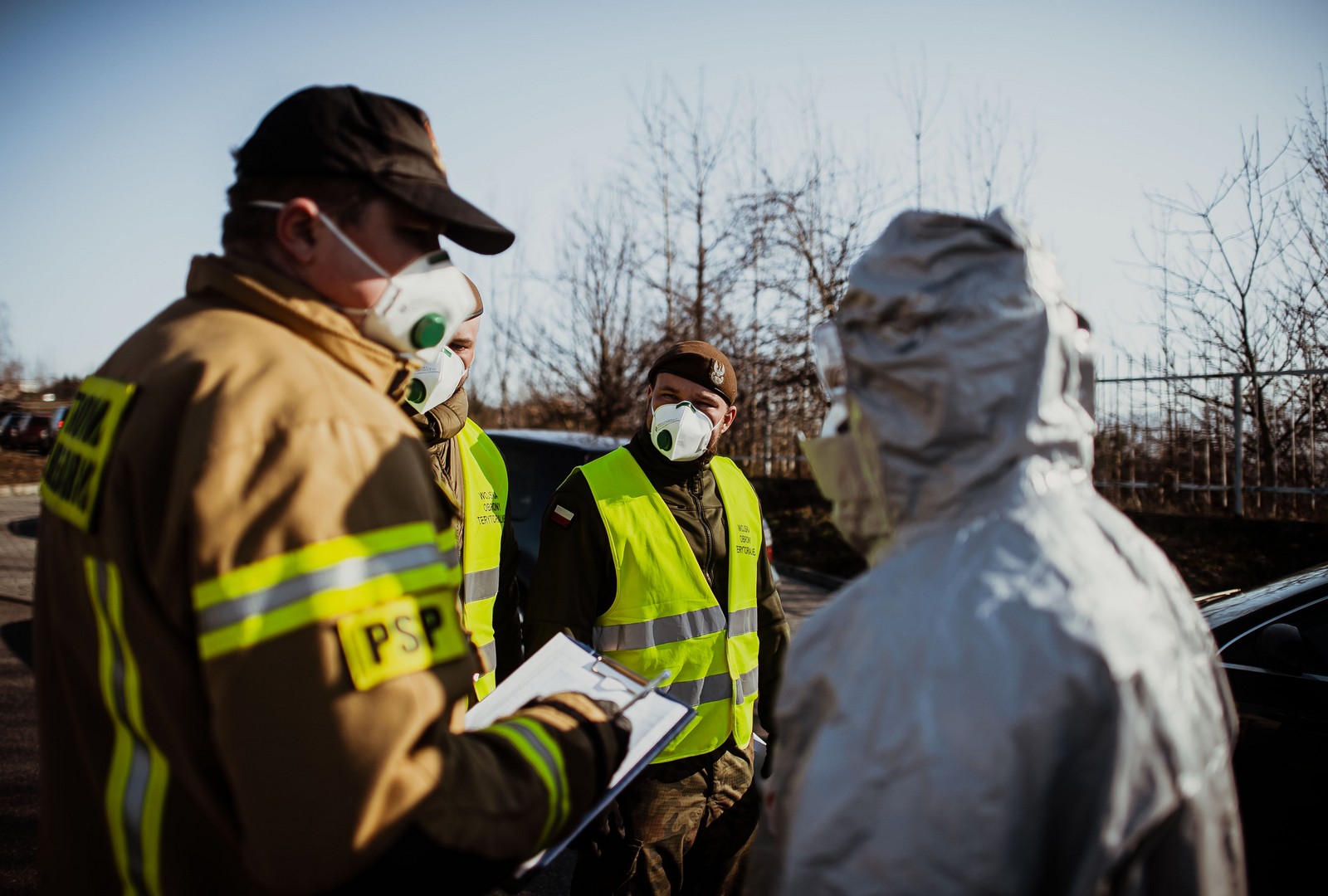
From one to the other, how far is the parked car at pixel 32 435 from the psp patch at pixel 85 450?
3580 centimetres

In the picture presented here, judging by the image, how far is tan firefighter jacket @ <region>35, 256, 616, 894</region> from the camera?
1.05m

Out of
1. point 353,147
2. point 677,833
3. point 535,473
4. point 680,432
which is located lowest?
point 677,833

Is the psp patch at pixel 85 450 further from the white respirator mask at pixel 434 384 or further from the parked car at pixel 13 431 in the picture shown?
the parked car at pixel 13 431

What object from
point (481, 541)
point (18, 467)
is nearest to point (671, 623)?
point (481, 541)

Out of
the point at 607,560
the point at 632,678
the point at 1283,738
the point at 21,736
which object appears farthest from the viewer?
the point at 21,736

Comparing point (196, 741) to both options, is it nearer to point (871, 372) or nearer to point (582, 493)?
point (871, 372)

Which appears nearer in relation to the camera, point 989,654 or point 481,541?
point 989,654

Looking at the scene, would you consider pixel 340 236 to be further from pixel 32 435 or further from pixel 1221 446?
pixel 32 435

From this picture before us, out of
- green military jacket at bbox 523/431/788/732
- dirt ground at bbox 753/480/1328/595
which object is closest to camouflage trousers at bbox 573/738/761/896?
green military jacket at bbox 523/431/788/732

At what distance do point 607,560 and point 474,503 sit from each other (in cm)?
69

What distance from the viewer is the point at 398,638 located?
1135 mm

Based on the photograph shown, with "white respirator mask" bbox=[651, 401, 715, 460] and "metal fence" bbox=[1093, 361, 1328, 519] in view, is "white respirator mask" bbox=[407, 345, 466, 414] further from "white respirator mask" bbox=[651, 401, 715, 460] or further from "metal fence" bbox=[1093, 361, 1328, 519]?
"metal fence" bbox=[1093, 361, 1328, 519]

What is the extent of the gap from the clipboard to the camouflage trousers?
995 mm

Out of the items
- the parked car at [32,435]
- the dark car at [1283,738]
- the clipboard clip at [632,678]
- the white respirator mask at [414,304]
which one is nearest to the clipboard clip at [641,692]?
the clipboard clip at [632,678]
